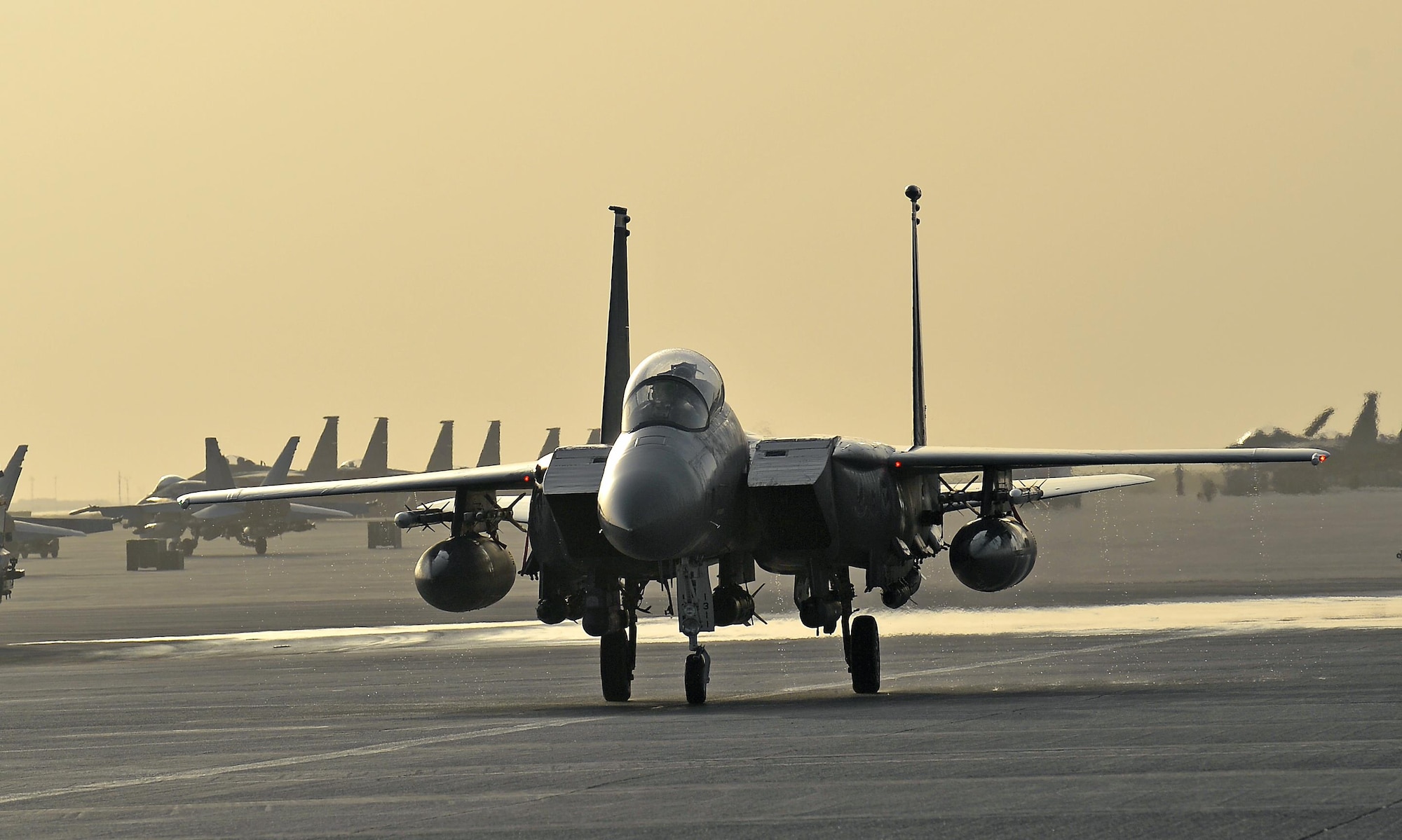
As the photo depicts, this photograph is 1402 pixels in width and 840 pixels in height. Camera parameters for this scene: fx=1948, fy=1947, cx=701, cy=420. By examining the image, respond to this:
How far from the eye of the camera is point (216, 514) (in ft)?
355

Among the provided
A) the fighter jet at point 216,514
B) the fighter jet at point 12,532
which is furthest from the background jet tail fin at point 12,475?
the fighter jet at point 216,514

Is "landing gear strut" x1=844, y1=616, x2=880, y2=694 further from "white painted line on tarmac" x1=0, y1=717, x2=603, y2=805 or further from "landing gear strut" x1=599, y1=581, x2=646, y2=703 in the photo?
"white painted line on tarmac" x1=0, y1=717, x2=603, y2=805

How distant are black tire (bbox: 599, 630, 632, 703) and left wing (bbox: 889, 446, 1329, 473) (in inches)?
154

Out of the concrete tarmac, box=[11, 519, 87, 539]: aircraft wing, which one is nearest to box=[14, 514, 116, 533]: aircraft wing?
box=[11, 519, 87, 539]: aircraft wing

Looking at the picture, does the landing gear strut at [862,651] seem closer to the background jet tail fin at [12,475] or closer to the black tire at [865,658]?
the black tire at [865,658]

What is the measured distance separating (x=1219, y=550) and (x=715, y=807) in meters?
64.4

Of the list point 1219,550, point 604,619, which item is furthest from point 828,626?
point 1219,550

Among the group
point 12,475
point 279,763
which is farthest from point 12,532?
point 279,763

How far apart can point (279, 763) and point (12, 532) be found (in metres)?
47.2

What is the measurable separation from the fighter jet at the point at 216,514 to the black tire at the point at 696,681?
77.8 metres

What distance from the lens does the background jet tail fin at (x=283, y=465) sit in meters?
118

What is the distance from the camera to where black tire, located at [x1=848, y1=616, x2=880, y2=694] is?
23.0 m

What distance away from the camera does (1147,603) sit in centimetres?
4269

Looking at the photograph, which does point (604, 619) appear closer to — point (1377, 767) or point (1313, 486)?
point (1377, 767)
